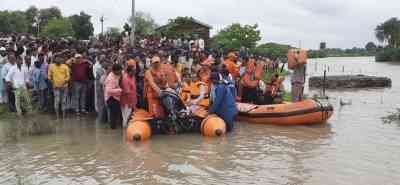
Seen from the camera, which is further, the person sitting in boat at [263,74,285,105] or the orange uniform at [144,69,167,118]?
the person sitting in boat at [263,74,285,105]

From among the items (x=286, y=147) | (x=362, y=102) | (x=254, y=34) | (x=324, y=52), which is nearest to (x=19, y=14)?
(x=254, y=34)

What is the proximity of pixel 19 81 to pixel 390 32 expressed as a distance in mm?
99280

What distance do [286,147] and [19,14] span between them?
2581 inches

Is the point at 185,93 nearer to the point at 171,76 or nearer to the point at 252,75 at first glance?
the point at 171,76

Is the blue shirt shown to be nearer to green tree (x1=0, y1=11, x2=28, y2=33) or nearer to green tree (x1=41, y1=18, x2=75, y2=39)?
green tree (x1=41, y1=18, x2=75, y2=39)

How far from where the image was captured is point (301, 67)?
12.0 metres

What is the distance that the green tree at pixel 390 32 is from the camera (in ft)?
308

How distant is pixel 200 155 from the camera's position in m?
7.84

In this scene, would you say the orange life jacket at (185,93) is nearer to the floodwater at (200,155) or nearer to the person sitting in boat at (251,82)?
the floodwater at (200,155)

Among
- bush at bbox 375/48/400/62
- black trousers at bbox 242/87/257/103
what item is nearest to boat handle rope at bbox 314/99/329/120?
black trousers at bbox 242/87/257/103

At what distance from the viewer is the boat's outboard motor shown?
9.30 metres

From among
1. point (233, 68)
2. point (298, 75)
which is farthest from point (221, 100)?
point (298, 75)

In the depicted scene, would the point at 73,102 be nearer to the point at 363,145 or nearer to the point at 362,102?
the point at 363,145

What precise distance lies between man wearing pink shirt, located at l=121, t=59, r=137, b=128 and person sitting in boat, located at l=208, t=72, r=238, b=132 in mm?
1552
